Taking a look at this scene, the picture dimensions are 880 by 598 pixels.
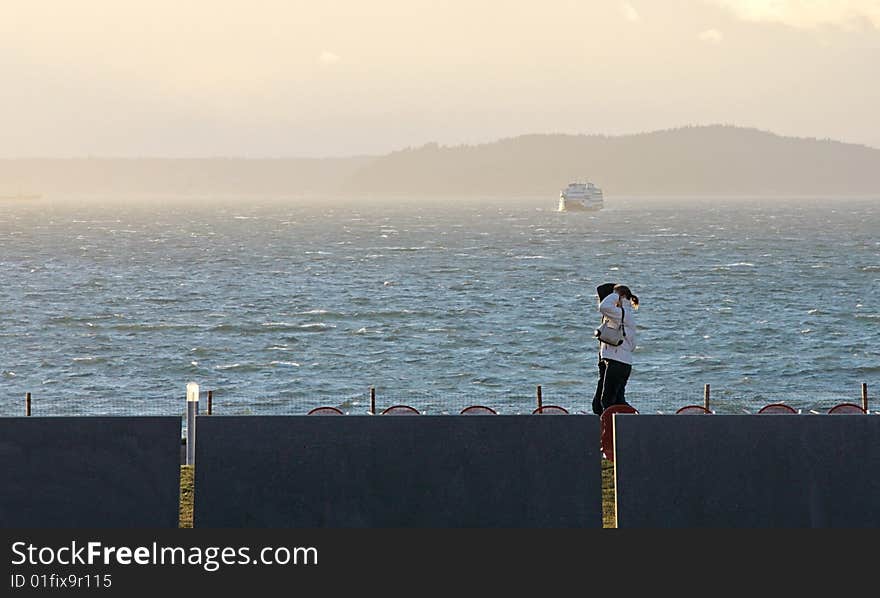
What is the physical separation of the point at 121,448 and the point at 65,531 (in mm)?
905

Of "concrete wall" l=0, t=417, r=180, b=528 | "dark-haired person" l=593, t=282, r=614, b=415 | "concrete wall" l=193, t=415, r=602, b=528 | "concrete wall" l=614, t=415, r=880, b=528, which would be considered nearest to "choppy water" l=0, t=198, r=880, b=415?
"dark-haired person" l=593, t=282, r=614, b=415

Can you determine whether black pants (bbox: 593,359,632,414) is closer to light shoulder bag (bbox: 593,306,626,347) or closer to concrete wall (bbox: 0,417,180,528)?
light shoulder bag (bbox: 593,306,626,347)

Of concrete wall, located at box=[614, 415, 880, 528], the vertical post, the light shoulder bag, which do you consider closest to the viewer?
concrete wall, located at box=[614, 415, 880, 528]

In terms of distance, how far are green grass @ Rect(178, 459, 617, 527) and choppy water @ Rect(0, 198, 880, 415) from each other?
1472 centimetres

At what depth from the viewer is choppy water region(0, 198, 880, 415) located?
5347 cm

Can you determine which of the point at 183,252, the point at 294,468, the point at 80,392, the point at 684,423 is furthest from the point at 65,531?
the point at 183,252

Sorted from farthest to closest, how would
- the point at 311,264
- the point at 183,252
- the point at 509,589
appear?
the point at 183,252
the point at 311,264
the point at 509,589

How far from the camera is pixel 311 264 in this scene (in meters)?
124

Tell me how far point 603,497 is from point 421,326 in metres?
59.5

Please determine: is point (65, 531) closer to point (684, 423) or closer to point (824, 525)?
point (684, 423)

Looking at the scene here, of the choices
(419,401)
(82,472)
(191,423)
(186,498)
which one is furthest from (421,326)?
(82,472)

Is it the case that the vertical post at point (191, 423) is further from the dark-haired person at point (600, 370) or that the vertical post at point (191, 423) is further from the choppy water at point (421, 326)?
the choppy water at point (421, 326)

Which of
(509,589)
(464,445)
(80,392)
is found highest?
(464,445)

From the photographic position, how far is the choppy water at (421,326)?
53469 millimetres
